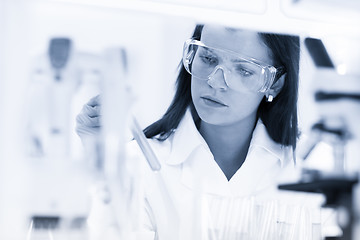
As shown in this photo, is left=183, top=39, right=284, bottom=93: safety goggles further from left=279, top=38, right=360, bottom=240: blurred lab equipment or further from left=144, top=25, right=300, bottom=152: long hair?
left=279, top=38, right=360, bottom=240: blurred lab equipment

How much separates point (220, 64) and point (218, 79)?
5 cm

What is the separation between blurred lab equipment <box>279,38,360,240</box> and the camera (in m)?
1.56

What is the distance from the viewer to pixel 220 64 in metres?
1.47

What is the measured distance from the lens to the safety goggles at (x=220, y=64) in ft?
4.81

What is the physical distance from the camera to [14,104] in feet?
4.41

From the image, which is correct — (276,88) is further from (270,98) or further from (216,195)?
(216,195)

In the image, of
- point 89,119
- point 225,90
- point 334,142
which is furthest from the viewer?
point 334,142

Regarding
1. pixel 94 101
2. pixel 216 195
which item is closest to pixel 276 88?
pixel 216 195

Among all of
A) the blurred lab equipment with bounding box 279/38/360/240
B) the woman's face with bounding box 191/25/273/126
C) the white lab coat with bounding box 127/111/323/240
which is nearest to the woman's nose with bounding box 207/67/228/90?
the woman's face with bounding box 191/25/273/126

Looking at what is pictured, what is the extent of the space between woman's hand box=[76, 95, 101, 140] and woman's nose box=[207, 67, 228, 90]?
353 millimetres

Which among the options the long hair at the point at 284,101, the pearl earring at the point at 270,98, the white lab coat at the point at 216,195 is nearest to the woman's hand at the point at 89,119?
the white lab coat at the point at 216,195

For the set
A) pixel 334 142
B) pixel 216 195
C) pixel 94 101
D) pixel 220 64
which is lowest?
pixel 216 195

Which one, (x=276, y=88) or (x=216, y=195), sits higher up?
(x=276, y=88)

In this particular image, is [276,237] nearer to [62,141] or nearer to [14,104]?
[62,141]
